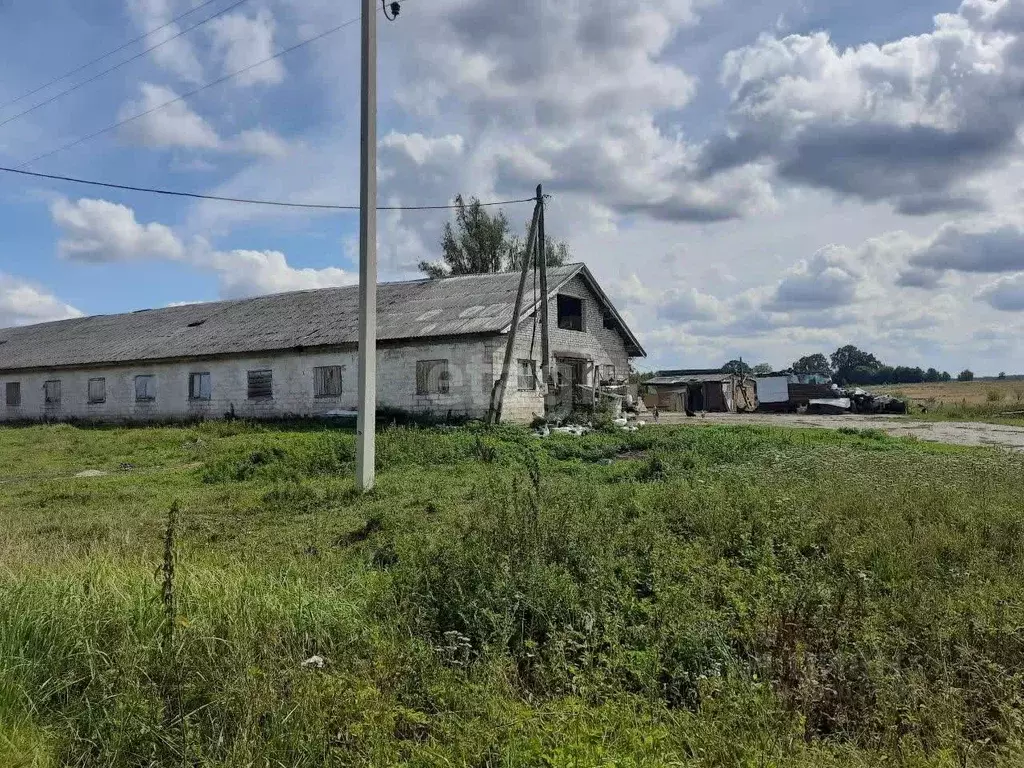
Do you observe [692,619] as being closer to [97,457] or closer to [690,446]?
[690,446]

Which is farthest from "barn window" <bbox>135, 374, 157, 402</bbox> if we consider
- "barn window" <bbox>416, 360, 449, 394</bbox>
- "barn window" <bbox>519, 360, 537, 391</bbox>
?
"barn window" <bbox>519, 360, 537, 391</bbox>

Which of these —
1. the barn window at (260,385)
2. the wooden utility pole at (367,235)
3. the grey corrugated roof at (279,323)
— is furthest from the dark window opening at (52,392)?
the wooden utility pole at (367,235)

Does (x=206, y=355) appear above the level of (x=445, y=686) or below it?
above

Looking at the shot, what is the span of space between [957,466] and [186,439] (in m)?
16.5

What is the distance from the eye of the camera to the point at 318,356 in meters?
21.5

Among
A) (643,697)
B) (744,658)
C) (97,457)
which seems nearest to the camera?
(643,697)

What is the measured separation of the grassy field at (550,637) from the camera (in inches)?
137

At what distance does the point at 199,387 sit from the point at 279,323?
3372mm

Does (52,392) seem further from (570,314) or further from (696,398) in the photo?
(696,398)

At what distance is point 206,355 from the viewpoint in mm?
23797

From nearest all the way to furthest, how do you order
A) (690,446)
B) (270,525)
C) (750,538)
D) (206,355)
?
1. (750,538)
2. (270,525)
3. (690,446)
4. (206,355)

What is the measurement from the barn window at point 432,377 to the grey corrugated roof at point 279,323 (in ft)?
2.59

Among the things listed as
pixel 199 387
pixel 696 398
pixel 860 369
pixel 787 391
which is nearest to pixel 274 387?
pixel 199 387

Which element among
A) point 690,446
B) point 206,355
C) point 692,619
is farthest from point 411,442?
point 206,355
